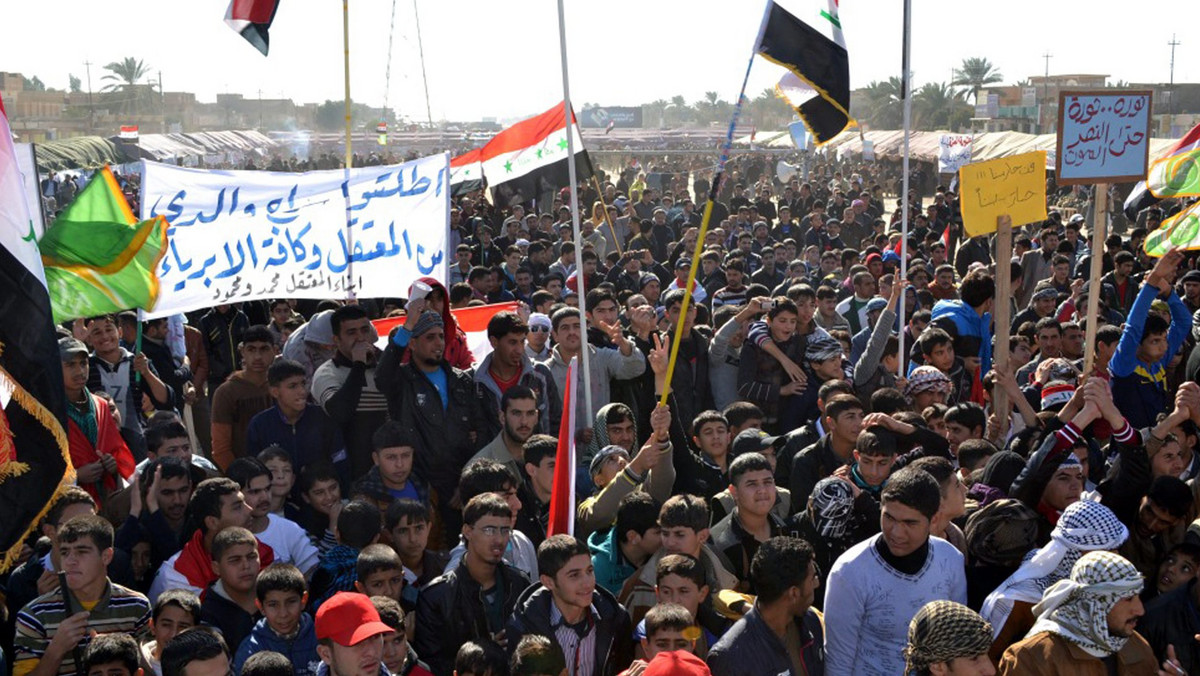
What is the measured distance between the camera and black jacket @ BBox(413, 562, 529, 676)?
4.68m

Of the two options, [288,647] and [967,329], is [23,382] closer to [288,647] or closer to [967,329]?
[288,647]

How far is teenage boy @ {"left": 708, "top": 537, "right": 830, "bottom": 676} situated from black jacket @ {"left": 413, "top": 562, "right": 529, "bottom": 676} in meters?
0.97

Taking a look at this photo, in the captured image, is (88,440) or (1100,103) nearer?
(88,440)

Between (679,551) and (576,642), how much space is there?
559 mm

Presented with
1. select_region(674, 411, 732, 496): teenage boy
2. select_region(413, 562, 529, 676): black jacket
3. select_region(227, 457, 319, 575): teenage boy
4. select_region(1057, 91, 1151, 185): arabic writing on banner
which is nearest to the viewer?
select_region(413, 562, 529, 676): black jacket

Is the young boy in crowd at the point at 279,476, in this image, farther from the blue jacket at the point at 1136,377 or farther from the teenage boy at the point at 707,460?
the blue jacket at the point at 1136,377

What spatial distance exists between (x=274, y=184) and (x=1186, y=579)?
5.94m

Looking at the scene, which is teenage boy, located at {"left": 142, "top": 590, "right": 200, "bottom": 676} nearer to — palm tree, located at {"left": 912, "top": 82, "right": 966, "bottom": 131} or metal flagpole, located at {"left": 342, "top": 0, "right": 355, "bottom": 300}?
metal flagpole, located at {"left": 342, "top": 0, "right": 355, "bottom": 300}

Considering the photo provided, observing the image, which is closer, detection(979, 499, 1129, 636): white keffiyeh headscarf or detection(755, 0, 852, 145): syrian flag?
detection(979, 499, 1129, 636): white keffiyeh headscarf

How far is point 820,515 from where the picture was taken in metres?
4.97

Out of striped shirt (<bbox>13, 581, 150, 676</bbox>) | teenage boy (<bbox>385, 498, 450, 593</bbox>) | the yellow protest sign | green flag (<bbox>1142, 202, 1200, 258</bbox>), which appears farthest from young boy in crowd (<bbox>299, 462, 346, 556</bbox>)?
green flag (<bbox>1142, 202, 1200, 258</bbox>)

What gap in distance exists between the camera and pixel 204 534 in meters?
5.14

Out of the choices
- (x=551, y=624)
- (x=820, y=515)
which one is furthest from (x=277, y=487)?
(x=820, y=515)

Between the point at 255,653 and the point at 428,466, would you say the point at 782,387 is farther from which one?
the point at 255,653
